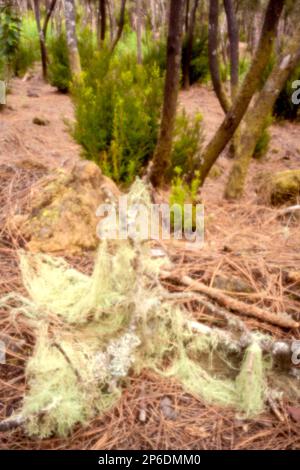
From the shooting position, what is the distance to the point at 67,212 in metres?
2.61

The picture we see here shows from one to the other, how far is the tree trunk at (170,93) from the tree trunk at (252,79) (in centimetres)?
38

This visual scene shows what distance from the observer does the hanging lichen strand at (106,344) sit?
1542 millimetres

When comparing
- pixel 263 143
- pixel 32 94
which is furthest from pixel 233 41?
pixel 32 94

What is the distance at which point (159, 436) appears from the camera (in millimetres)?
1503

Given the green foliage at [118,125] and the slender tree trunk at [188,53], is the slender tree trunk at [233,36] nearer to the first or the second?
the green foliage at [118,125]

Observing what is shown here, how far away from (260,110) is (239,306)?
6.53 ft

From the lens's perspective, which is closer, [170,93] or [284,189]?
[170,93]

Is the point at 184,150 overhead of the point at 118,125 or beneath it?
beneath

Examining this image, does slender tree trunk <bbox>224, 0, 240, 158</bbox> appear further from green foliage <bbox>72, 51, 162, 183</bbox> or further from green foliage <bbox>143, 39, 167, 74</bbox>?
green foliage <bbox>143, 39, 167, 74</bbox>

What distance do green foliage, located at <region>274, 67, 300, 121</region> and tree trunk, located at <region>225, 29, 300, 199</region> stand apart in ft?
11.9

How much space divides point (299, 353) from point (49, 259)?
1.28m

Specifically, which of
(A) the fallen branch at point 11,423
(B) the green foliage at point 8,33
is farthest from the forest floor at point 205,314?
(B) the green foliage at point 8,33

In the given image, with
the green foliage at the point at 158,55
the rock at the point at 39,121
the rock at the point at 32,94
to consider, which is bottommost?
the rock at the point at 32,94

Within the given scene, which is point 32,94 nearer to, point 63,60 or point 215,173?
point 63,60
